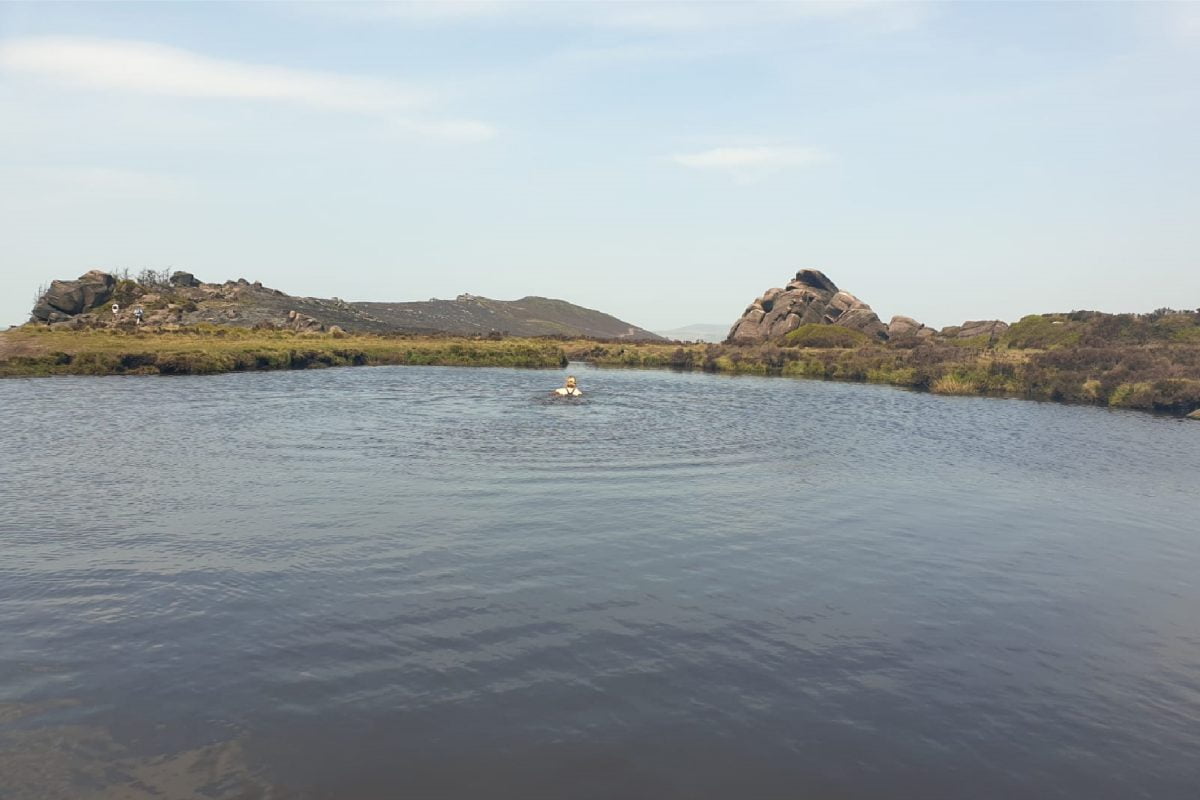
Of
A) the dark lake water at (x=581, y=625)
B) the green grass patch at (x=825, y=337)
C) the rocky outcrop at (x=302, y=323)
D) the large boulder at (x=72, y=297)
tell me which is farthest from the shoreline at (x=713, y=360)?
the dark lake water at (x=581, y=625)

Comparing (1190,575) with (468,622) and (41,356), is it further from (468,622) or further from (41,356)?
(41,356)

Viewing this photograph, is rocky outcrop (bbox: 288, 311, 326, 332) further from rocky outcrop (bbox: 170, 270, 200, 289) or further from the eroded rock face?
the eroded rock face

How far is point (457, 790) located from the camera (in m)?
7.98

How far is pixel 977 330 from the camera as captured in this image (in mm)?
97688

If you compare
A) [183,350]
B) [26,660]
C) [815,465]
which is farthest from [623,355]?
[26,660]

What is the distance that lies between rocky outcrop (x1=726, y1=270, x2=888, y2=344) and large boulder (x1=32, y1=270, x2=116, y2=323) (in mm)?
86065

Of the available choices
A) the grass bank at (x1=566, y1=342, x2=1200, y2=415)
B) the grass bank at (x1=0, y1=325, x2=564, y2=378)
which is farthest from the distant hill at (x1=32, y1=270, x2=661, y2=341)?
the grass bank at (x1=566, y1=342, x2=1200, y2=415)

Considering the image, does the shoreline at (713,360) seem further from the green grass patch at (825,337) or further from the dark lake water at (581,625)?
the dark lake water at (581,625)

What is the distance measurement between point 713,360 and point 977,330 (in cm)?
4318

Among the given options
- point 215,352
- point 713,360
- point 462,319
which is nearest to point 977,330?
point 713,360

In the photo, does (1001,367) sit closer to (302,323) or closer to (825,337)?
(825,337)

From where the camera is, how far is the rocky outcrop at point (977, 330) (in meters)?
93.4

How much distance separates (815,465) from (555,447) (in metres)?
9.66

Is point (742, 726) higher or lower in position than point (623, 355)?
lower
